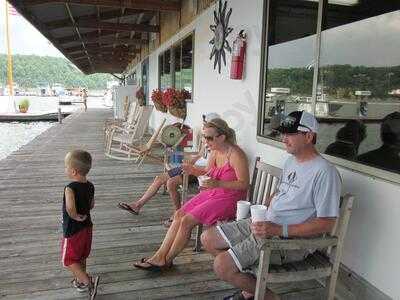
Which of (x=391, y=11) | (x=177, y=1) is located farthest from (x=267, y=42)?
(x=177, y=1)

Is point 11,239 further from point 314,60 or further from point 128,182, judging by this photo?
point 314,60

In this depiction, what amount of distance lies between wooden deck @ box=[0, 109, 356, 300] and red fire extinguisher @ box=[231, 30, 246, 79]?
144 centimetres

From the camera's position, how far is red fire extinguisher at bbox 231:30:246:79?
11.5 feet

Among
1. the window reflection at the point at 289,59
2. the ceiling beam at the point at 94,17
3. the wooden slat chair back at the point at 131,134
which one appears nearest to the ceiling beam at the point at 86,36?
the ceiling beam at the point at 94,17

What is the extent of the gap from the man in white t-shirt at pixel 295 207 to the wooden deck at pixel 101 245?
1.52 ft

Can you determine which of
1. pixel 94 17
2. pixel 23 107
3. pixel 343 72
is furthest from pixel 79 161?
pixel 23 107

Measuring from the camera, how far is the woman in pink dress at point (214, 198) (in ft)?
7.93

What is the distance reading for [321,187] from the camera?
5.79 feet

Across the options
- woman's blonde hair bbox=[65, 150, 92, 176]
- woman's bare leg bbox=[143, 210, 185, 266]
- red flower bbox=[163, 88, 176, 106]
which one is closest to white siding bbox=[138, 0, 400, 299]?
red flower bbox=[163, 88, 176, 106]

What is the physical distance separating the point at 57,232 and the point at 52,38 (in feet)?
21.5

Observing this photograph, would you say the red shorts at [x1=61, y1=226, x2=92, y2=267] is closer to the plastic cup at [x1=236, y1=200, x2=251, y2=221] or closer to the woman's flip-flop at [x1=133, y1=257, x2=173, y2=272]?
the woman's flip-flop at [x1=133, y1=257, x2=173, y2=272]

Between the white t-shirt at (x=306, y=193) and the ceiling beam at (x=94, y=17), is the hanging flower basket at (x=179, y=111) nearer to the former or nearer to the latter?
the ceiling beam at (x=94, y=17)

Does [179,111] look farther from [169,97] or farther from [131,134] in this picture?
[131,134]

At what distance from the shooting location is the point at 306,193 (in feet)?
6.02
